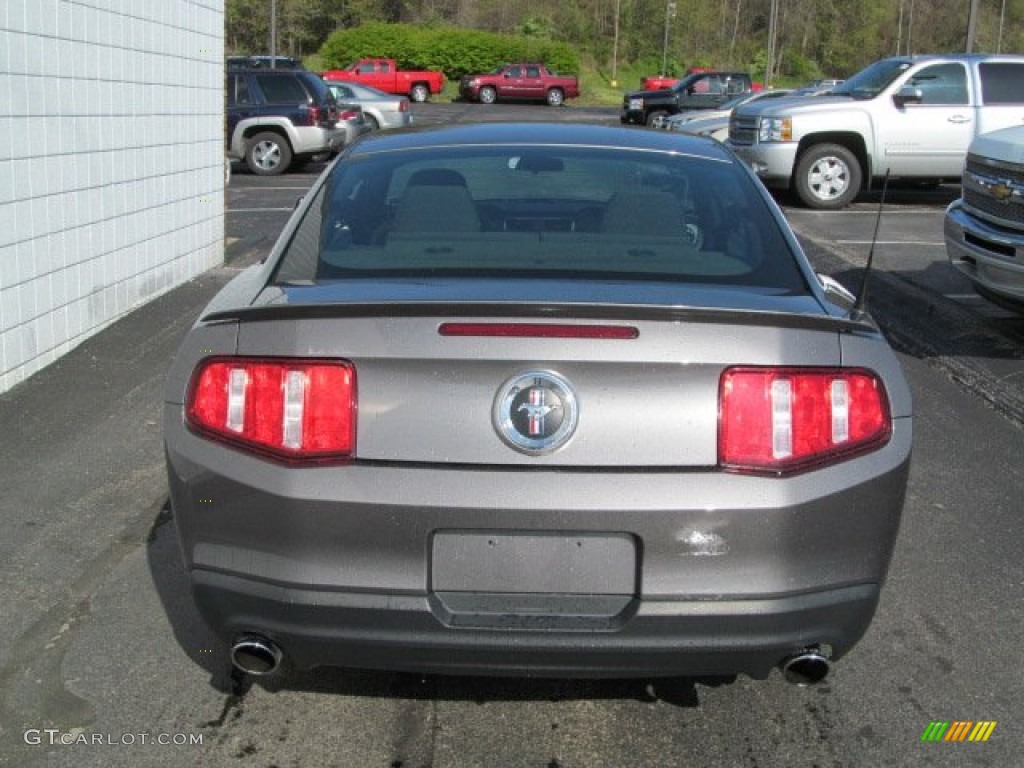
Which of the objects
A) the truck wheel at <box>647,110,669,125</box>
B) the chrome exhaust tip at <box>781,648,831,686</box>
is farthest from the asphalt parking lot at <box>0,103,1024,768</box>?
the truck wheel at <box>647,110,669,125</box>

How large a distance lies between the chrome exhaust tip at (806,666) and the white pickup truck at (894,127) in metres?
13.7

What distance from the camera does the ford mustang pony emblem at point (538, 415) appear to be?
113 inches

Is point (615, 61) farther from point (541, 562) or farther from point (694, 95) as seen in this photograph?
point (541, 562)

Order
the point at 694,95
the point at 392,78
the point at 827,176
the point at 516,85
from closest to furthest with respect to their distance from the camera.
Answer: the point at 827,176 → the point at 694,95 → the point at 392,78 → the point at 516,85

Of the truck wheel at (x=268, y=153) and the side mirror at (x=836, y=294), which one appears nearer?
the side mirror at (x=836, y=294)

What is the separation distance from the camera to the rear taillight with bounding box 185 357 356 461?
2.91 meters

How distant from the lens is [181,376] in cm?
314

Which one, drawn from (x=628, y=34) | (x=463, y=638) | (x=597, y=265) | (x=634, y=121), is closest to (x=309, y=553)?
(x=463, y=638)

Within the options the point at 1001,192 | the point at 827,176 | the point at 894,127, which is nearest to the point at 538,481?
the point at 1001,192

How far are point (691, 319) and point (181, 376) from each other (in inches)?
50.4

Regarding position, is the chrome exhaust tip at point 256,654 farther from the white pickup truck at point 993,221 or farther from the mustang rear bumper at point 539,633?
the white pickup truck at point 993,221

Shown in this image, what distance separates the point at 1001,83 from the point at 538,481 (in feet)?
50.2

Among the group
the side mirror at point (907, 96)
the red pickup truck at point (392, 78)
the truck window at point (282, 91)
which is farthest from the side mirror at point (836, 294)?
the red pickup truck at point (392, 78)

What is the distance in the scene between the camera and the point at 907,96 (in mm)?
15906
